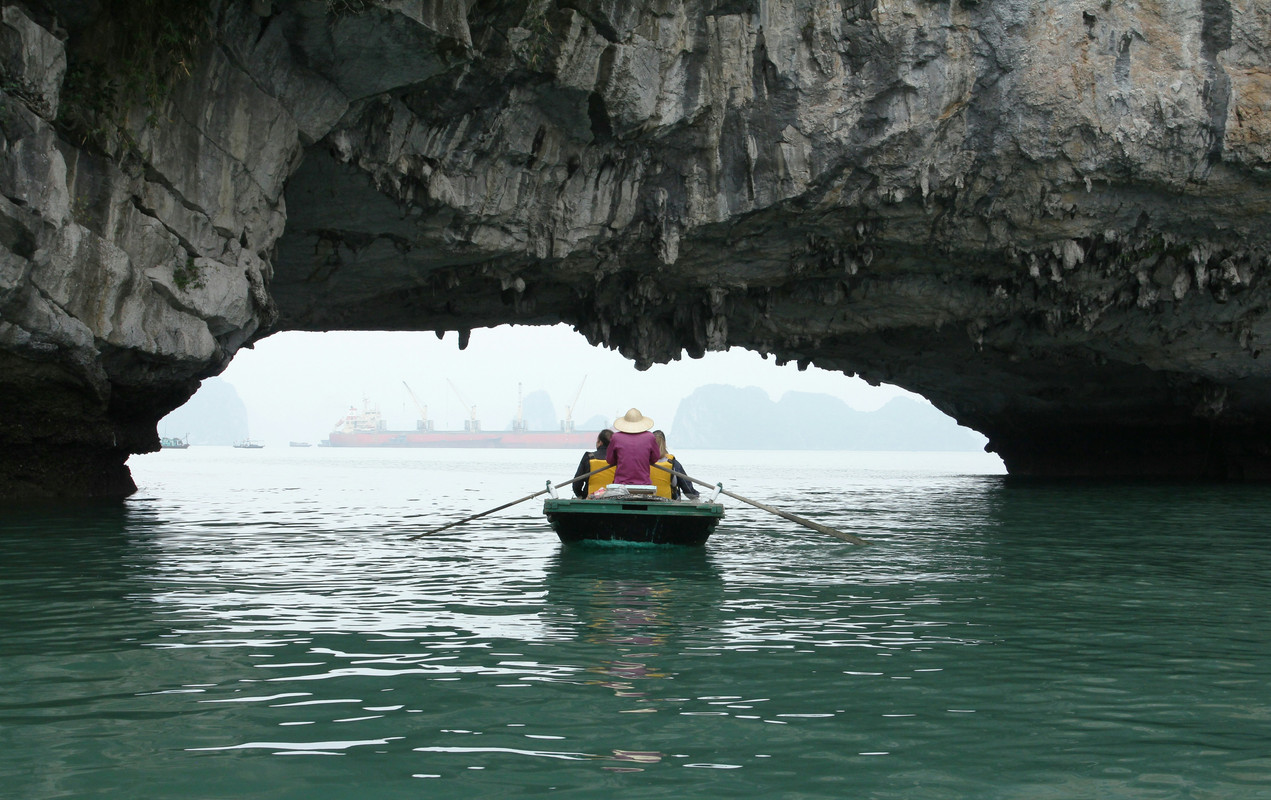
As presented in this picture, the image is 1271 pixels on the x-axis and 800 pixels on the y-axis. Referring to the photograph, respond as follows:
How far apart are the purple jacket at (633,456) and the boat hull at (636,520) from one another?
0.85m

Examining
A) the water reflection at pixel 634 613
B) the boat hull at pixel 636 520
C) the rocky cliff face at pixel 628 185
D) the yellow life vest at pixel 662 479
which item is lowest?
the water reflection at pixel 634 613

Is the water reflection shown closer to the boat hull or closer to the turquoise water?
the turquoise water

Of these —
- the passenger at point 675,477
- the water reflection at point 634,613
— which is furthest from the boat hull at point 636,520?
the passenger at point 675,477

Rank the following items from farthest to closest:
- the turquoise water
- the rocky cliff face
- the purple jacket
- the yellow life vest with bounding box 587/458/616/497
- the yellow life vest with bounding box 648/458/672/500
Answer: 1. the yellow life vest with bounding box 587/458/616/497
2. the yellow life vest with bounding box 648/458/672/500
3. the rocky cliff face
4. the purple jacket
5. the turquoise water

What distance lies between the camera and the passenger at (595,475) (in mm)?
16047

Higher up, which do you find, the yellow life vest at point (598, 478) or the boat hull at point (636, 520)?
the yellow life vest at point (598, 478)

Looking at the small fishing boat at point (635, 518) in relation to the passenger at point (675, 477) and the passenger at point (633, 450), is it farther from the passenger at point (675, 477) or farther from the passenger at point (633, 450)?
the passenger at point (675, 477)

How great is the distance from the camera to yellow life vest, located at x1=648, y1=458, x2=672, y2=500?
15820mm

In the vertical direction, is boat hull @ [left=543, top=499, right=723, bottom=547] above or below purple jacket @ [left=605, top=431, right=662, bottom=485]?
below

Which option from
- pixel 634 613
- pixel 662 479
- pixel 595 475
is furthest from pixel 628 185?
pixel 634 613

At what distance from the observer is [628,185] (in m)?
21.2

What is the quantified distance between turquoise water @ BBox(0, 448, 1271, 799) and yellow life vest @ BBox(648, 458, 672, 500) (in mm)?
1354

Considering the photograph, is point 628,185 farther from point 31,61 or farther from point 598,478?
point 31,61

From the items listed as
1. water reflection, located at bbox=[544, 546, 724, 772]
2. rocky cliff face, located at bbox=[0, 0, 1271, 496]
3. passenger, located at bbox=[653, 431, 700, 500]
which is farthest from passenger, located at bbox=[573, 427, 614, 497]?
rocky cliff face, located at bbox=[0, 0, 1271, 496]
